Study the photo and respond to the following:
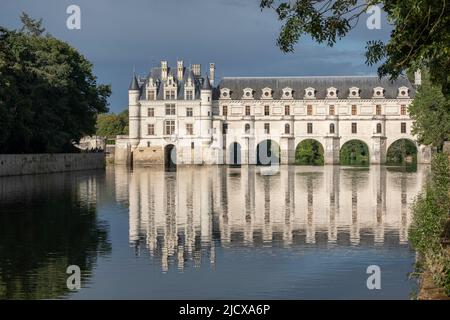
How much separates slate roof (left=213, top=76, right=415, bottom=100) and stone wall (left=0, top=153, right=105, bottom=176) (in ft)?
67.9

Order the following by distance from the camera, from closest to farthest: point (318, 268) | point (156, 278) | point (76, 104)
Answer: point (156, 278)
point (318, 268)
point (76, 104)

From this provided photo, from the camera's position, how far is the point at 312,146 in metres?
97.4

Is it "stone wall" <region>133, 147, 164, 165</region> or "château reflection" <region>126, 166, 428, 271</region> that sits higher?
"stone wall" <region>133, 147, 164, 165</region>

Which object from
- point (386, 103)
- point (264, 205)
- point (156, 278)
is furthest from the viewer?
point (386, 103)

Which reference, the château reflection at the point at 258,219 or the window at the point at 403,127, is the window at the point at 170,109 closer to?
the window at the point at 403,127

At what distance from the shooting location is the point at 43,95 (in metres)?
58.2

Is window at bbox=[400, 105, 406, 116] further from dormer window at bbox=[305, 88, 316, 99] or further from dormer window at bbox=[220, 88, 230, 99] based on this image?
dormer window at bbox=[220, 88, 230, 99]

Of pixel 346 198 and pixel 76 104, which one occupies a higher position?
pixel 76 104

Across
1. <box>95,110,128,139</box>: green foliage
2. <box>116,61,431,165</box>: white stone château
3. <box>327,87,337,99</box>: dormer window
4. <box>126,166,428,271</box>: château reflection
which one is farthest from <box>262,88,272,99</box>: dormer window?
<box>126,166,428,271</box>: château reflection

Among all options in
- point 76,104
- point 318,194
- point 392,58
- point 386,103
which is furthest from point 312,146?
point 392,58

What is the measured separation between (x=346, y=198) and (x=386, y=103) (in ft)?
185

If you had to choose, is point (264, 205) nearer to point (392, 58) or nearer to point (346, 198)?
point (346, 198)

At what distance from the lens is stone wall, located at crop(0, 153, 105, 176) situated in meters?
52.3

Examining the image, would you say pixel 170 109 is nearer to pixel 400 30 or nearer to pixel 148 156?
pixel 148 156
